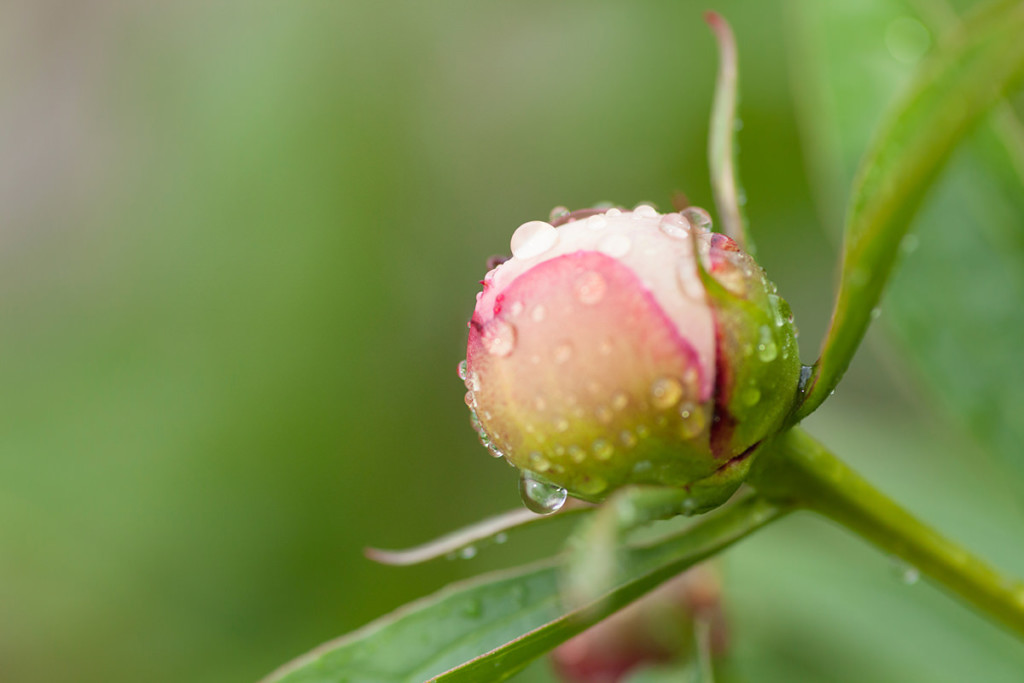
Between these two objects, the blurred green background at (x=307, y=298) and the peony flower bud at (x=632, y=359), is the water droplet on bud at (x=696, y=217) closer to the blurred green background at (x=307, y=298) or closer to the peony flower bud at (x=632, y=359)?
the peony flower bud at (x=632, y=359)

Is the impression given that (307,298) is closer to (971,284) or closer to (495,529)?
(971,284)

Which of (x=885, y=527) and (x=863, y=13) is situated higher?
(x=863, y=13)

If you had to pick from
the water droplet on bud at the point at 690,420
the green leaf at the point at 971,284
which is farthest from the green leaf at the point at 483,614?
the green leaf at the point at 971,284

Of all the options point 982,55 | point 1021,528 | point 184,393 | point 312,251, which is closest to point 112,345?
point 184,393

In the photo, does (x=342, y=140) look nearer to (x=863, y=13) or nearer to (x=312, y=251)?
(x=312, y=251)

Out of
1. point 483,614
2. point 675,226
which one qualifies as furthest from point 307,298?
point 675,226

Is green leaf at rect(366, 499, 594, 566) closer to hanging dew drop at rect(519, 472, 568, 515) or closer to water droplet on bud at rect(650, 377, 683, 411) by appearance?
hanging dew drop at rect(519, 472, 568, 515)
